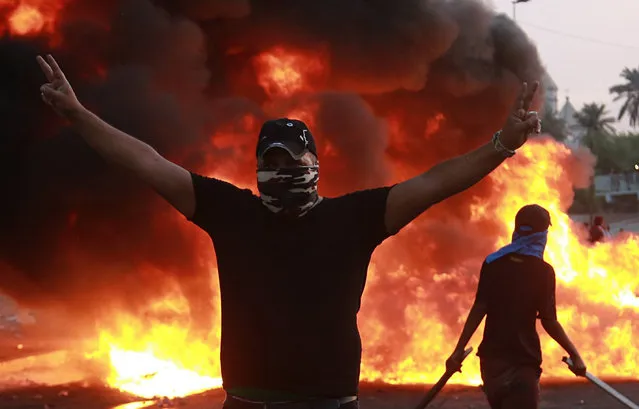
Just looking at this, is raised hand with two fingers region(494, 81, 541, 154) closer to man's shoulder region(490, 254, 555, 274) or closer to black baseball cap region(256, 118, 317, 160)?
black baseball cap region(256, 118, 317, 160)

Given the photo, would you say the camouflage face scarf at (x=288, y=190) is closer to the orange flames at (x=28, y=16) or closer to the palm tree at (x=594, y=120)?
the orange flames at (x=28, y=16)

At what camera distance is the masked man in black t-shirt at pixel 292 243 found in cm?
240

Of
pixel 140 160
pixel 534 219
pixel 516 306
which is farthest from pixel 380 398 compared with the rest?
pixel 140 160

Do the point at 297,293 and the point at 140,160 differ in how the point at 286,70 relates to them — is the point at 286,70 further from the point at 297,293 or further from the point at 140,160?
the point at 297,293

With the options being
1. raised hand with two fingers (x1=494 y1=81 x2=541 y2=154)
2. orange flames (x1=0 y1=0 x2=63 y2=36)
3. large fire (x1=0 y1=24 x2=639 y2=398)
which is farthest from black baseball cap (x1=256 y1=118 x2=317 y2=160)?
orange flames (x1=0 y1=0 x2=63 y2=36)

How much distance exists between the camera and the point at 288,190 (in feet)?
8.05

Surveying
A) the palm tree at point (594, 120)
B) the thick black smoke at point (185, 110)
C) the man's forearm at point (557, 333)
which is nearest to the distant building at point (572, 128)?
the palm tree at point (594, 120)

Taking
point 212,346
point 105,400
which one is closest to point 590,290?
point 212,346

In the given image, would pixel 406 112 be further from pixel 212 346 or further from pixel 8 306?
pixel 8 306

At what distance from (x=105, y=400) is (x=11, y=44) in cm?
593

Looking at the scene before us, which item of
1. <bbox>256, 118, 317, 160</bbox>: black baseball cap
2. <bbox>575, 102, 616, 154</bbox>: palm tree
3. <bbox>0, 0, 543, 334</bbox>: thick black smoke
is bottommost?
<bbox>256, 118, 317, 160</bbox>: black baseball cap

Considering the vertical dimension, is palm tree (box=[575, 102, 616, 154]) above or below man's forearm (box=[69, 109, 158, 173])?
above

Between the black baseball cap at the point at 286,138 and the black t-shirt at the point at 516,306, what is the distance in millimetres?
2402

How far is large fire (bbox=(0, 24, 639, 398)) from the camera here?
29.9 ft
